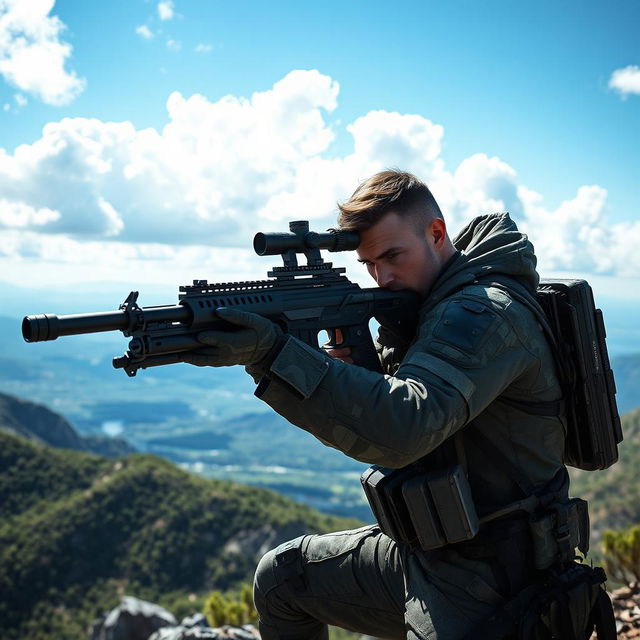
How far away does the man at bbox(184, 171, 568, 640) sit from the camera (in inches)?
139

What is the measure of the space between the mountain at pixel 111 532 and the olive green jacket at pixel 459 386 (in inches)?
1139

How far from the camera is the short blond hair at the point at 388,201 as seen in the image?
170 inches

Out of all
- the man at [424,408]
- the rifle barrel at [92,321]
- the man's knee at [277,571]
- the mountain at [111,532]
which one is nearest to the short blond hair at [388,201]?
the man at [424,408]

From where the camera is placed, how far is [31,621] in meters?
30.6

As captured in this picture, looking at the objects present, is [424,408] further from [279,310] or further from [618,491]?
[618,491]

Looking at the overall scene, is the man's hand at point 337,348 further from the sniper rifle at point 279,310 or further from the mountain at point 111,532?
the mountain at point 111,532

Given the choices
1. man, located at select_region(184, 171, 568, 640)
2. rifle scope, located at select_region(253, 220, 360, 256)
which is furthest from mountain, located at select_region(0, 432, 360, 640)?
rifle scope, located at select_region(253, 220, 360, 256)

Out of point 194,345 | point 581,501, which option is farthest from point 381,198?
point 581,501

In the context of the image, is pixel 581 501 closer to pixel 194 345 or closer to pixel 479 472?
pixel 479 472

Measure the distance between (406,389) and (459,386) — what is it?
27 cm

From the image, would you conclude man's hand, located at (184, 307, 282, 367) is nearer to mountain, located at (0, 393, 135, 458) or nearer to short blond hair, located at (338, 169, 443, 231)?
short blond hair, located at (338, 169, 443, 231)

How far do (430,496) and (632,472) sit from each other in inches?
1985

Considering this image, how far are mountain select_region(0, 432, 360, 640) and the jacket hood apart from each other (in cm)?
2900

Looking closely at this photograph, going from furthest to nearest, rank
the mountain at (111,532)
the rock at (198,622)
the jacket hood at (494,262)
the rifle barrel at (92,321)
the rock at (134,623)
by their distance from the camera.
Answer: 1. the mountain at (111,532)
2. the rock at (134,623)
3. the rock at (198,622)
4. the jacket hood at (494,262)
5. the rifle barrel at (92,321)
